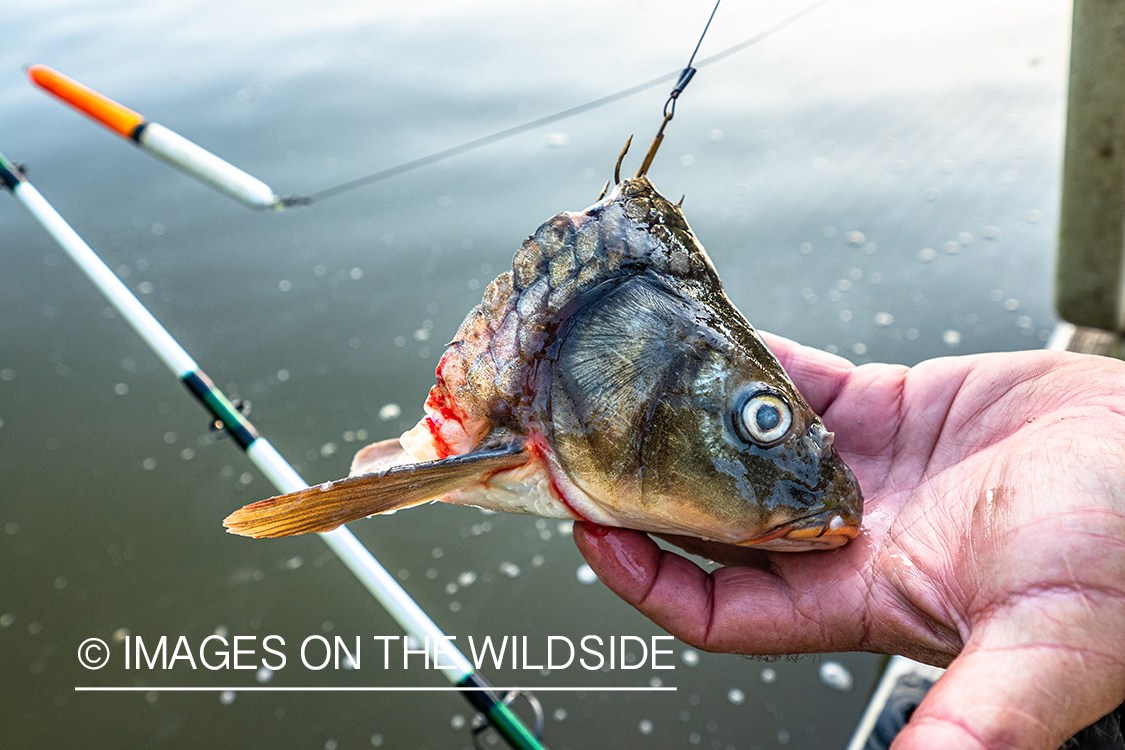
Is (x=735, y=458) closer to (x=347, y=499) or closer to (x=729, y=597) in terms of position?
(x=729, y=597)

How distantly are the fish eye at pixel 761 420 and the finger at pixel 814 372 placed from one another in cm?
85

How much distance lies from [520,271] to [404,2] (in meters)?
8.00

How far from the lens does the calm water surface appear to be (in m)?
3.42

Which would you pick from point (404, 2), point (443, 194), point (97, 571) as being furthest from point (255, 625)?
point (404, 2)

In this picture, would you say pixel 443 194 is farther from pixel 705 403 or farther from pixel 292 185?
pixel 705 403

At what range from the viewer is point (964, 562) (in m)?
1.55

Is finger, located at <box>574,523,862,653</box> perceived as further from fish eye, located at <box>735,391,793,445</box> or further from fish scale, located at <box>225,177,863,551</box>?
fish eye, located at <box>735,391,793,445</box>

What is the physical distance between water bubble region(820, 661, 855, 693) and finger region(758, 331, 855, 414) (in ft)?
4.58

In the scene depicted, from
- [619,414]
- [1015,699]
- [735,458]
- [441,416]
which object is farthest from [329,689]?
[1015,699]

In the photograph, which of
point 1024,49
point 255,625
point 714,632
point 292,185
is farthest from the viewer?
point 1024,49

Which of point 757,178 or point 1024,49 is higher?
point 1024,49

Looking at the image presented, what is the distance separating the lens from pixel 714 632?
6.31 ft

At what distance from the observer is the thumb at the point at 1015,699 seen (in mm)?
1207

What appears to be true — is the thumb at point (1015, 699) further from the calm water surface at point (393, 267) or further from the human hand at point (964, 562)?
the calm water surface at point (393, 267)
